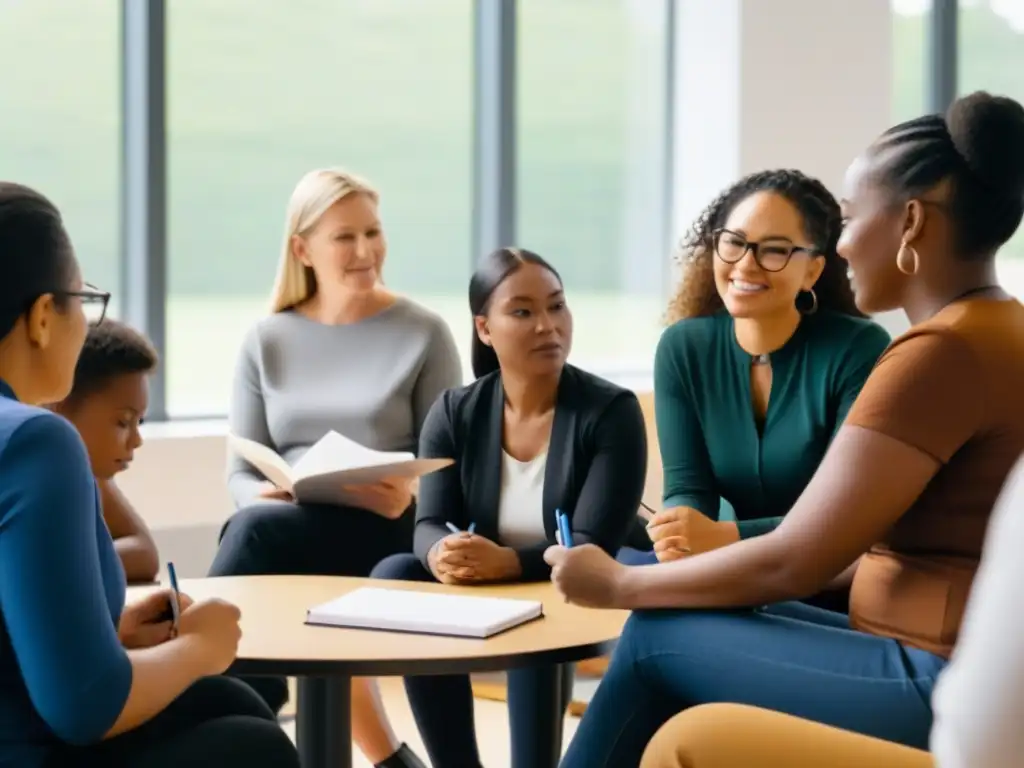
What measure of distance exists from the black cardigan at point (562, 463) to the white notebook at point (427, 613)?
1.35 feet

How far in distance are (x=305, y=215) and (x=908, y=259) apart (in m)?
2.16

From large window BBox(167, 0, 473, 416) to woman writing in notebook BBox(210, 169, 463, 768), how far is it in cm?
115

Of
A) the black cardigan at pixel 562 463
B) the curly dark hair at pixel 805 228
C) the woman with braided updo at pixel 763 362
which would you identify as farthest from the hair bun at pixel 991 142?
the black cardigan at pixel 562 463

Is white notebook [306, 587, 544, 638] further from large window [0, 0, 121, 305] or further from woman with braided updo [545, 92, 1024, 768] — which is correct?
large window [0, 0, 121, 305]

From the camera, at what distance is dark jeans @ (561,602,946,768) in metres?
1.92

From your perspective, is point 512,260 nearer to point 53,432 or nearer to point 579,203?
point 53,432

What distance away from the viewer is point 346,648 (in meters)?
A: 2.25

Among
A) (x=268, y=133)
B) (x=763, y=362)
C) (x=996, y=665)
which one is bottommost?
(x=763, y=362)

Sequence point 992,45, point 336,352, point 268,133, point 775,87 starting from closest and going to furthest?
1. point 336,352
2. point 268,133
3. point 775,87
4. point 992,45

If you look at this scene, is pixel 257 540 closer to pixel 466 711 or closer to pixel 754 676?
pixel 466 711

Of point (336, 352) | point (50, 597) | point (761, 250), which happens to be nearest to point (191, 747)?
point (50, 597)

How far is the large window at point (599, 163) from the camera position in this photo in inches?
231

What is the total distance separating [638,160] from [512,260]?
292 cm

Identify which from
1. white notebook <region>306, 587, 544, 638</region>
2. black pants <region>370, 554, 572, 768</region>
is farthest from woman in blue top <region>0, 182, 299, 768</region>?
black pants <region>370, 554, 572, 768</region>
